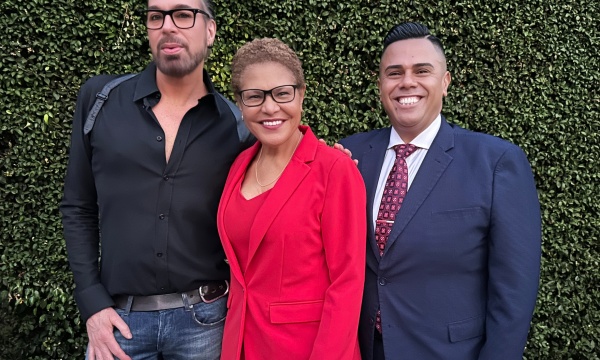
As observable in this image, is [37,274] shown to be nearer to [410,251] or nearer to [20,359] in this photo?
[20,359]

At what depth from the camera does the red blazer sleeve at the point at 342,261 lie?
5.91ft

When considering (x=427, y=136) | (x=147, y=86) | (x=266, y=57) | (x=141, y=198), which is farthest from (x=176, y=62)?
(x=427, y=136)

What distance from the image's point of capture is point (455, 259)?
2.07 meters

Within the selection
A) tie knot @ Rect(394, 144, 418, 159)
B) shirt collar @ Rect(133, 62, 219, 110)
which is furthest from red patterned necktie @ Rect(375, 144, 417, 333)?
shirt collar @ Rect(133, 62, 219, 110)

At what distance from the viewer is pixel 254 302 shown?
77.1 inches

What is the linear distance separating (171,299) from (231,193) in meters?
0.61

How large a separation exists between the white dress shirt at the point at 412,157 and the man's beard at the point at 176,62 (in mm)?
1099

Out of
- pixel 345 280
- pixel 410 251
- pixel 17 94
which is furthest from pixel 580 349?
pixel 17 94

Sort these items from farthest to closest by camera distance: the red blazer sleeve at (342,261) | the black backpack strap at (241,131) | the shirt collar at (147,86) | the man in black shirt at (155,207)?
the black backpack strap at (241,131)
the shirt collar at (147,86)
the man in black shirt at (155,207)
the red blazer sleeve at (342,261)

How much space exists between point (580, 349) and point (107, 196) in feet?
14.6

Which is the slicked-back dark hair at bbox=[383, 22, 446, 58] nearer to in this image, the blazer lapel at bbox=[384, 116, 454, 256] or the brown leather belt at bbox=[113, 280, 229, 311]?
the blazer lapel at bbox=[384, 116, 454, 256]

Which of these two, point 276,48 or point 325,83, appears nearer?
point 276,48

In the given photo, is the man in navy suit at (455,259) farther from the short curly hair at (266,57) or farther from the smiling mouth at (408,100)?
the short curly hair at (266,57)

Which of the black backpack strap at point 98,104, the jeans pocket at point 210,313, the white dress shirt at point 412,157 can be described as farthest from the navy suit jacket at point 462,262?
the black backpack strap at point 98,104
